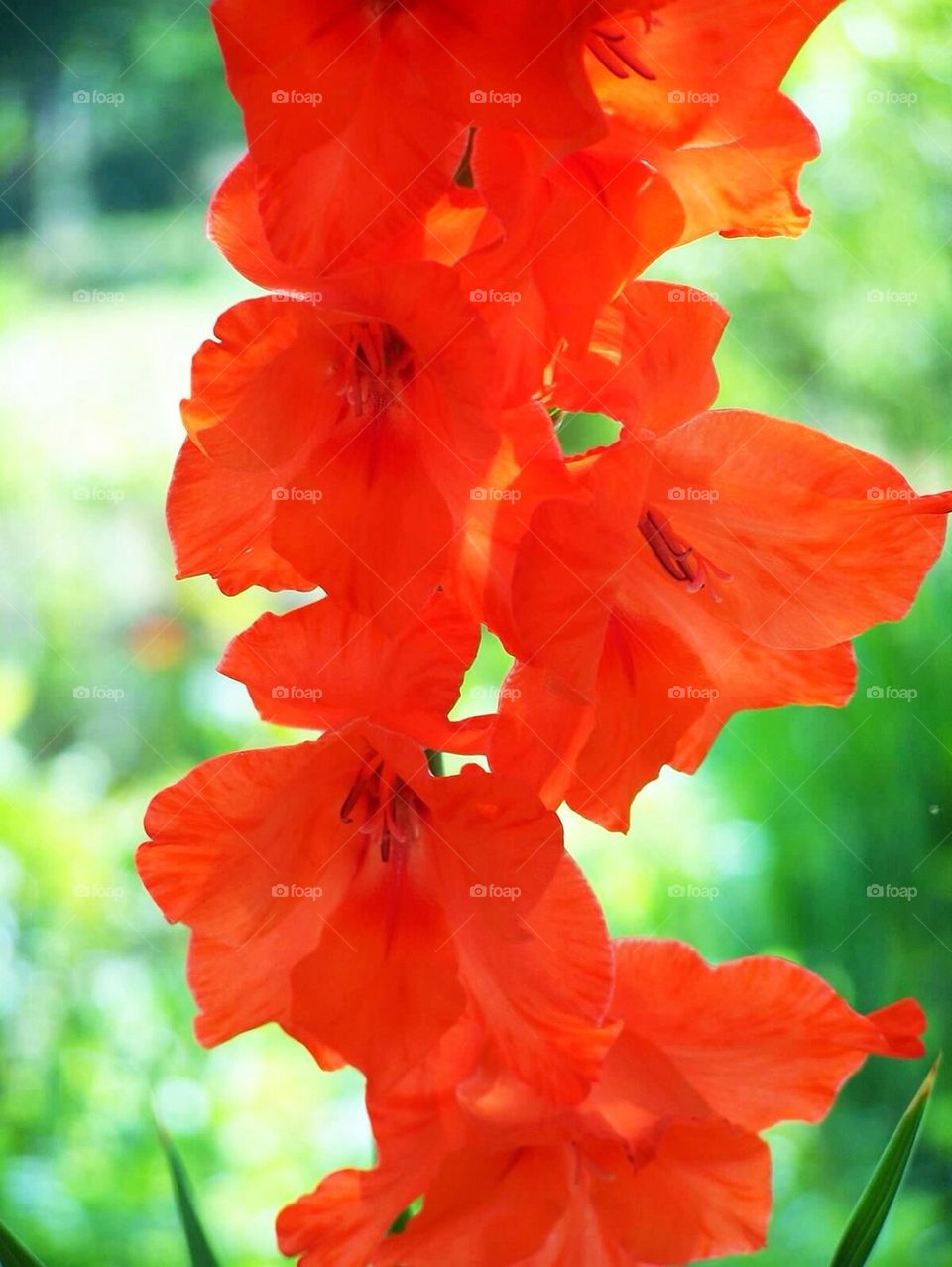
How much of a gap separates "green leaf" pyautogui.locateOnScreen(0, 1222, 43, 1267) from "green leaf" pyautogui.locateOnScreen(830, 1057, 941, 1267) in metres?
0.49

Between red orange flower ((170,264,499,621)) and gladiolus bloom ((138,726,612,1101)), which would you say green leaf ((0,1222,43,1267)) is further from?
red orange flower ((170,264,499,621))

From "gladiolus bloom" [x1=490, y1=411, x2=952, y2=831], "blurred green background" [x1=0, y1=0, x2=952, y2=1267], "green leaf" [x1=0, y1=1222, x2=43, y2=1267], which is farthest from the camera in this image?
"blurred green background" [x1=0, y1=0, x2=952, y2=1267]

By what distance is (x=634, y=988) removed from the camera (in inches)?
28.6

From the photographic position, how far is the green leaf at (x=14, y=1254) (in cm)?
75

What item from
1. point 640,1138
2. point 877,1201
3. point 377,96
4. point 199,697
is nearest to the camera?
point 377,96

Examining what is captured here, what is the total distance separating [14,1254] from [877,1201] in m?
0.53

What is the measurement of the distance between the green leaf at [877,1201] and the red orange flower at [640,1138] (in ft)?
0.33

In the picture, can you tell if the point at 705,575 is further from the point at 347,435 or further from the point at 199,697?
the point at 199,697

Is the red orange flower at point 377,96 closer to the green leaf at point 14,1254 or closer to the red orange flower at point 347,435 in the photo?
the red orange flower at point 347,435

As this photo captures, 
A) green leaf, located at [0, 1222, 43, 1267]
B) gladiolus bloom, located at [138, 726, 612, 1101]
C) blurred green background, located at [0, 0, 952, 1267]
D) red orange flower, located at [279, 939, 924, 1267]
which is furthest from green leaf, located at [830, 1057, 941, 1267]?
blurred green background, located at [0, 0, 952, 1267]

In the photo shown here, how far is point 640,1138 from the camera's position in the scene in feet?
2.18

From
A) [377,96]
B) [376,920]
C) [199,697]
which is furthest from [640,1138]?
[199,697]

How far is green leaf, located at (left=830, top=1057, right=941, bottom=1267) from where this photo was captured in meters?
0.81

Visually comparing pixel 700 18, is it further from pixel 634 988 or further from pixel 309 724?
pixel 634 988
